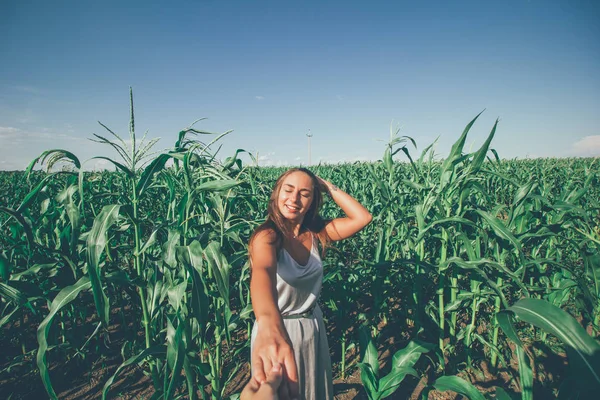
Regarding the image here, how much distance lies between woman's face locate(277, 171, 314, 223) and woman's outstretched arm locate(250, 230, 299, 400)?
530 mm

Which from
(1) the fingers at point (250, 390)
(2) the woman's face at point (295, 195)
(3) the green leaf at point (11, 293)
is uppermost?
(2) the woman's face at point (295, 195)

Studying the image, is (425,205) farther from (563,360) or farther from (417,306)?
(563,360)

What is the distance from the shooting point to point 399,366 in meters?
1.79

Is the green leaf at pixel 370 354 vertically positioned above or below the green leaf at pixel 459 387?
below

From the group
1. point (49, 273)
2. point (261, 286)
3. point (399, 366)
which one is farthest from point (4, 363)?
point (399, 366)

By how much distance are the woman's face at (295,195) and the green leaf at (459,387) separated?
1.24 m

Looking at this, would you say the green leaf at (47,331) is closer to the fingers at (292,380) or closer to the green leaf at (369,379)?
the fingers at (292,380)

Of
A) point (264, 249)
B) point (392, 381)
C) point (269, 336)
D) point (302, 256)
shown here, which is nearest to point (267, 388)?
point (269, 336)

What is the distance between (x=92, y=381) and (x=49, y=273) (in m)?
1.22

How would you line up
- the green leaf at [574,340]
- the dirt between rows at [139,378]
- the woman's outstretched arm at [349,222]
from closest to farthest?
the green leaf at [574,340] → the woman's outstretched arm at [349,222] → the dirt between rows at [139,378]

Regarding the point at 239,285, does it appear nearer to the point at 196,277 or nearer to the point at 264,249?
the point at 196,277

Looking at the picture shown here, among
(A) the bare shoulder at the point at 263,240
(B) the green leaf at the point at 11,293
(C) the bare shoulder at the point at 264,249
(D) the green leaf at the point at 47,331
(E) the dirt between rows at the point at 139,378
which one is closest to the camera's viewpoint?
(C) the bare shoulder at the point at 264,249

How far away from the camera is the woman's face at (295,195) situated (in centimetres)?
171

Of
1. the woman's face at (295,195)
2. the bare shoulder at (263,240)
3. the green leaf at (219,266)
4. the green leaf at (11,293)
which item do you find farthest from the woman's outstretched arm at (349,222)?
the green leaf at (11,293)
